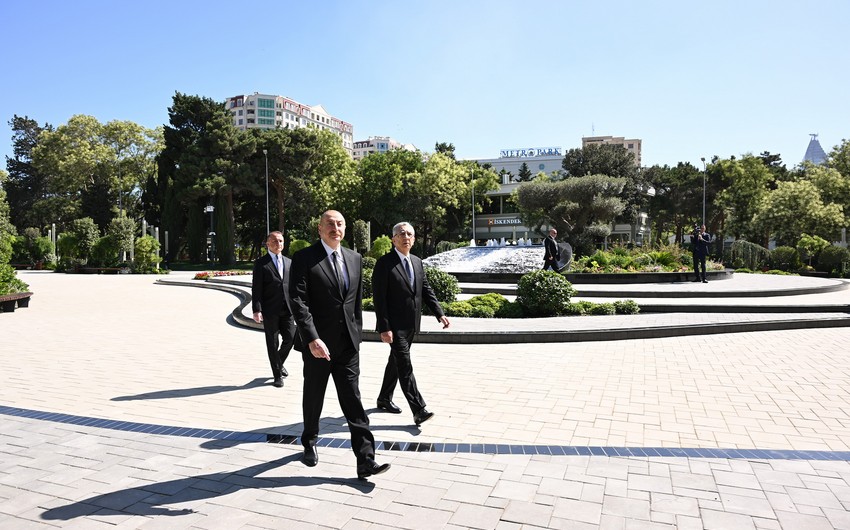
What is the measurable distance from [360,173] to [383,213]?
5614 millimetres

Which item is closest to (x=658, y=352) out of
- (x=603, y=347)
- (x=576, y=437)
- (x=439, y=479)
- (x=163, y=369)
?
(x=603, y=347)

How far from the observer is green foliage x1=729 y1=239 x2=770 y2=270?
31469mm

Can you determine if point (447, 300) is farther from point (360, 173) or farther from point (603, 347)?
point (360, 173)

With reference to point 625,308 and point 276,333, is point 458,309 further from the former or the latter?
point 276,333

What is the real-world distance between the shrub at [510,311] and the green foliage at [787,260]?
2563cm

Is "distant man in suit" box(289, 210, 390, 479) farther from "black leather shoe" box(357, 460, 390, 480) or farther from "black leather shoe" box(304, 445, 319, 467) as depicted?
"black leather shoe" box(357, 460, 390, 480)

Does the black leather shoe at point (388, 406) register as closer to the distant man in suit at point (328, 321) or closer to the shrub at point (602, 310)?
the distant man in suit at point (328, 321)

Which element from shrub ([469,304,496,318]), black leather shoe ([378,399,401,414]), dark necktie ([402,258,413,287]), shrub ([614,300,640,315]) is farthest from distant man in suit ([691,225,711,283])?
dark necktie ([402,258,413,287])

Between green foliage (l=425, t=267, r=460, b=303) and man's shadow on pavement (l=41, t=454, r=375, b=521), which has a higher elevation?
green foliage (l=425, t=267, r=460, b=303)

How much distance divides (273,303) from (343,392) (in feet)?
9.81

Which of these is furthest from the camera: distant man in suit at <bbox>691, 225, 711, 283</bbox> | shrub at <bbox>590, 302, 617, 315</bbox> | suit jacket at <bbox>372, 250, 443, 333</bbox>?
distant man in suit at <bbox>691, 225, 711, 283</bbox>

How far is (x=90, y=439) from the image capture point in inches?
190

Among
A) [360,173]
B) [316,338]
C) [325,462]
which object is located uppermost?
[360,173]

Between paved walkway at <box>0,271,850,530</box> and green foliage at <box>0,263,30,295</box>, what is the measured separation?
9.00m
